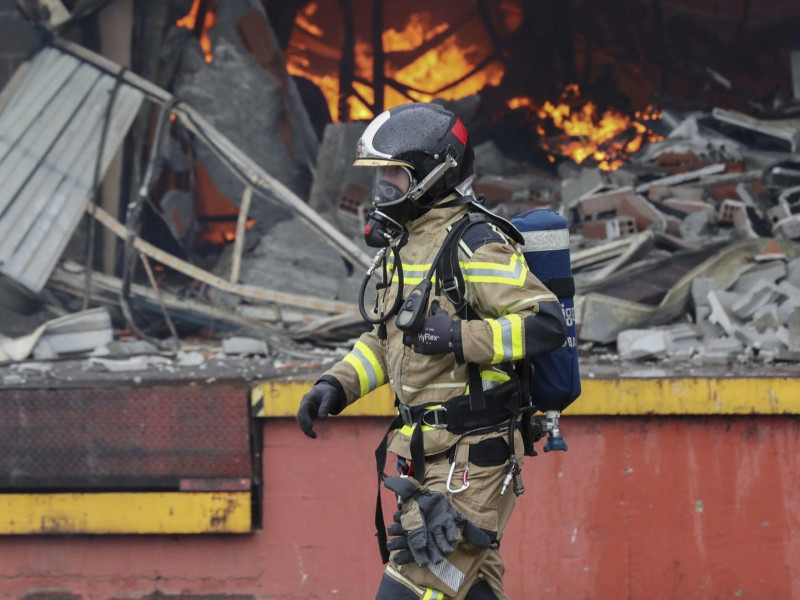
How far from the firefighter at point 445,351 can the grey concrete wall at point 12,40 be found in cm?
426

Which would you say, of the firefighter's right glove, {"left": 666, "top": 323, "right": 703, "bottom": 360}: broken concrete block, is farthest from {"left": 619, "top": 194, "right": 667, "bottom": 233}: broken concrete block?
the firefighter's right glove

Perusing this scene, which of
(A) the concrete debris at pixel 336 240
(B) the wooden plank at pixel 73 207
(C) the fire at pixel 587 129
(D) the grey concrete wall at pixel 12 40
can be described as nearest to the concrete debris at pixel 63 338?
(A) the concrete debris at pixel 336 240

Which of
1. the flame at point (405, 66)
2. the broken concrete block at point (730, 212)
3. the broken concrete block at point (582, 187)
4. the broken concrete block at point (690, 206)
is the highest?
the flame at point (405, 66)

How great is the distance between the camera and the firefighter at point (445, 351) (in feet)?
8.82

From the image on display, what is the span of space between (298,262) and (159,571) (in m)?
2.58

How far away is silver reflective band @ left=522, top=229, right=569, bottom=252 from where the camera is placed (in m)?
2.96

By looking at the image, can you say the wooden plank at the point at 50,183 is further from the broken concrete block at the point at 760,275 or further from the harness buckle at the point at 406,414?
the broken concrete block at the point at 760,275

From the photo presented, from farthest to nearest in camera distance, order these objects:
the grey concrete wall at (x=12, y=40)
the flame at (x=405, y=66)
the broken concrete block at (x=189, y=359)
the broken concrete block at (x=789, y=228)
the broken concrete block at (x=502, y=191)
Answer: the flame at (x=405, y=66) < the broken concrete block at (x=502, y=191) < the grey concrete wall at (x=12, y=40) < the broken concrete block at (x=789, y=228) < the broken concrete block at (x=189, y=359)

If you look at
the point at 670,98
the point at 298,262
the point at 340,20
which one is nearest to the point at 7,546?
the point at 298,262

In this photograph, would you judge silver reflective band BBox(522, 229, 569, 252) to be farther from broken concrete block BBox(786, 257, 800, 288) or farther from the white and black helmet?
broken concrete block BBox(786, 257, 800, 288)

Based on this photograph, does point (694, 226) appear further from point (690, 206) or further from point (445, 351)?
point (445, 351)

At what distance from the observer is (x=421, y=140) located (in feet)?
9.32

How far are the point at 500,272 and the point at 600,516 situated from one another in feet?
6.45

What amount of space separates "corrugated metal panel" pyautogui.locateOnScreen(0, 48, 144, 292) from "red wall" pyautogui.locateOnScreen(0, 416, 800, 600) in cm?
208
